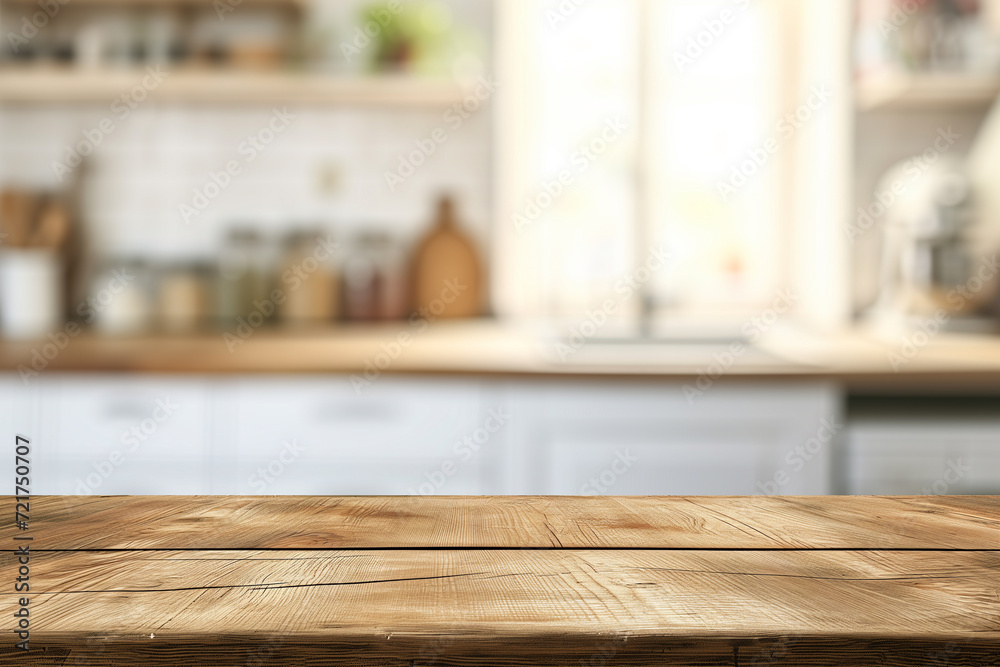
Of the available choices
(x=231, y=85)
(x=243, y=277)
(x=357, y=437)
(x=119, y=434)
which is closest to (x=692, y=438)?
(x=357, y=437)

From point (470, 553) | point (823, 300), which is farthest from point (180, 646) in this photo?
point (823, 300)

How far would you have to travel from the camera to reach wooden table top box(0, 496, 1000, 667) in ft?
1.33

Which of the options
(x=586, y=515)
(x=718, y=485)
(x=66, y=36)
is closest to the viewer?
(x=586, y=515)

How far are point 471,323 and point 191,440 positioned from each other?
0.85 meters

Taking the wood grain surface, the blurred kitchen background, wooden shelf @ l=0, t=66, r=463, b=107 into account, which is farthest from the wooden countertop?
the wood grain surface

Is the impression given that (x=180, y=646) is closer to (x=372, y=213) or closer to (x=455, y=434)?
(x=455, y=434)

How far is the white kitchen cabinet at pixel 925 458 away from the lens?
5.61 ft

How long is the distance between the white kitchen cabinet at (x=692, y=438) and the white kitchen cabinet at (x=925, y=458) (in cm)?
6

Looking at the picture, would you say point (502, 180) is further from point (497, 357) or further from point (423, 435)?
point (423, 435)

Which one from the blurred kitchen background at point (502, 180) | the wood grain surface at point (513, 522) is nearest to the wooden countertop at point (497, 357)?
the blurred kitchen background at point (502, 180)

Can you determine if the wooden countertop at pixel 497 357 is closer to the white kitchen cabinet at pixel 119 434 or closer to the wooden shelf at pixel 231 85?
the white kitchen cabinet at pixel 119 434

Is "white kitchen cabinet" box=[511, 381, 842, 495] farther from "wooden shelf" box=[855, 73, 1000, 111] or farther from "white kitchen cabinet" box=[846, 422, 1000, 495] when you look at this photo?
"wooden shelf" box=[855, 73, 1000, 111]

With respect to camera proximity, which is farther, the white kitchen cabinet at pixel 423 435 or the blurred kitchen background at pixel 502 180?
the blurred kitchen background at pixel 502 180

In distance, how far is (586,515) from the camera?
25.5 inches
